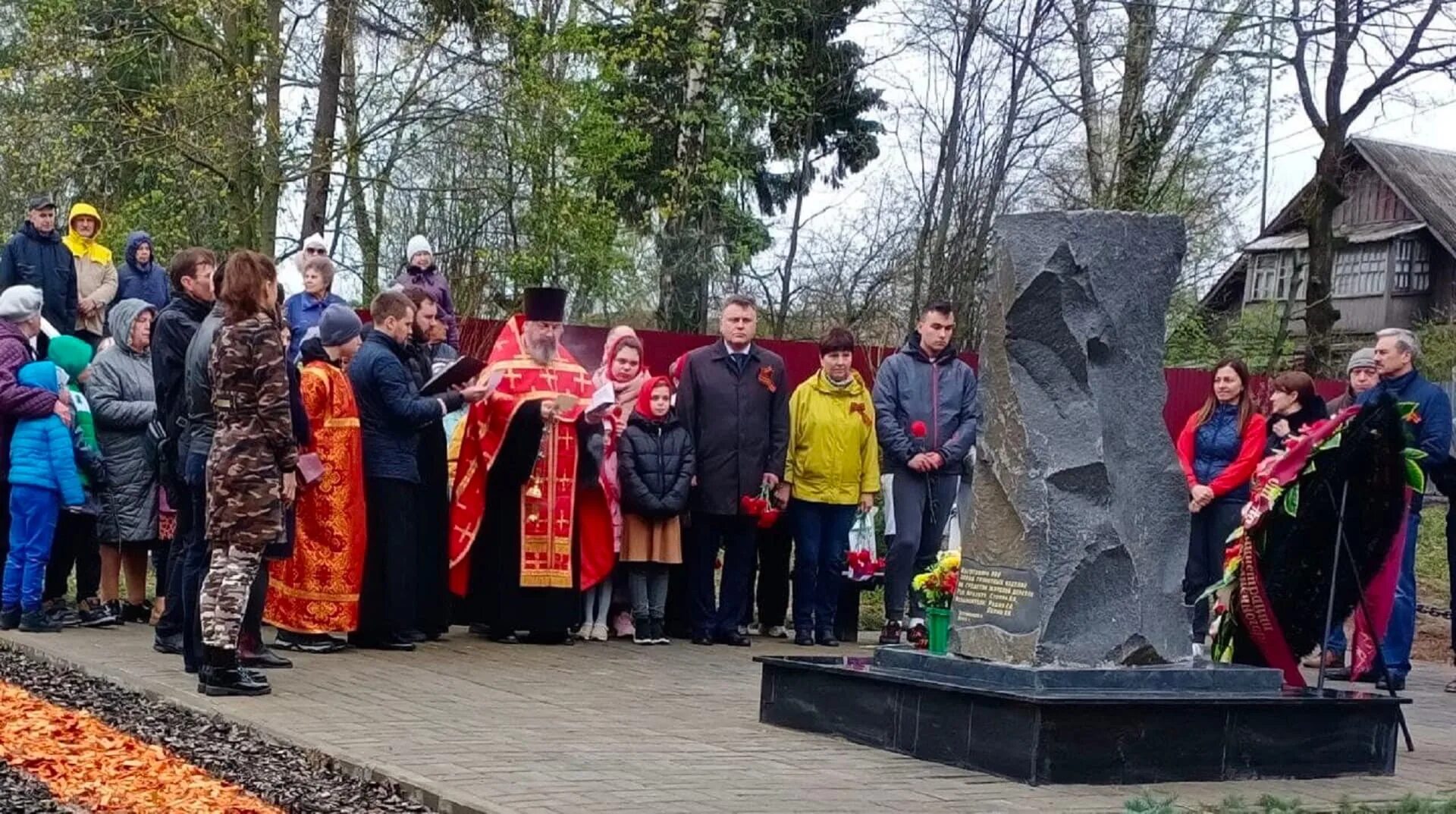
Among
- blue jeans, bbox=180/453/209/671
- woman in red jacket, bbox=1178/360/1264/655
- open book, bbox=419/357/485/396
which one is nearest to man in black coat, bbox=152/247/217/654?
blue jeans, bbox=180/453/209/671

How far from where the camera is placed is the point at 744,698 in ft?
29.9

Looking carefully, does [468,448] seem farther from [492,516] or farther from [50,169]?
[50,169]

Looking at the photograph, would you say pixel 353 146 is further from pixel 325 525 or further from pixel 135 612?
pixel 325 525

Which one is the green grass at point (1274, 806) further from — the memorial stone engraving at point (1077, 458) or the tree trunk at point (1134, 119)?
the tree trunk at point (1134, 119)

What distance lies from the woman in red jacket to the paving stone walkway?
200 cm

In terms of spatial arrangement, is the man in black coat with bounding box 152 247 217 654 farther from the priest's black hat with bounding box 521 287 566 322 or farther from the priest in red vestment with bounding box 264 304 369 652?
the priest's black hat with bounding box 521 287 566 322

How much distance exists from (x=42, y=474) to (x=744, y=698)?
14.0 feet

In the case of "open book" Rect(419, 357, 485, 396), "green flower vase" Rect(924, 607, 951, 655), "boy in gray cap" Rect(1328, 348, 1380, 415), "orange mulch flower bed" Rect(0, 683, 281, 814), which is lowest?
"orange mulch flower bed" Rect(0, 683, 281, 814)

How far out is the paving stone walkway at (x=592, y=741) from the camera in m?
6.38

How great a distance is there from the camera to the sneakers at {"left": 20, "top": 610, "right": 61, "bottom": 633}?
413 inches

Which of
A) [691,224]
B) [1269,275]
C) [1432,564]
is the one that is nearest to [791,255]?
[691,224]

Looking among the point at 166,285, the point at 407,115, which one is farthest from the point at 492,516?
the point at 407,115

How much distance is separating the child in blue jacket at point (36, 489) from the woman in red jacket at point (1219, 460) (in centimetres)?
688

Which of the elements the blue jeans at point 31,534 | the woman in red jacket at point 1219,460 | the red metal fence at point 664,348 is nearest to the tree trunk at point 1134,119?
the red metal fence at point 664,348
